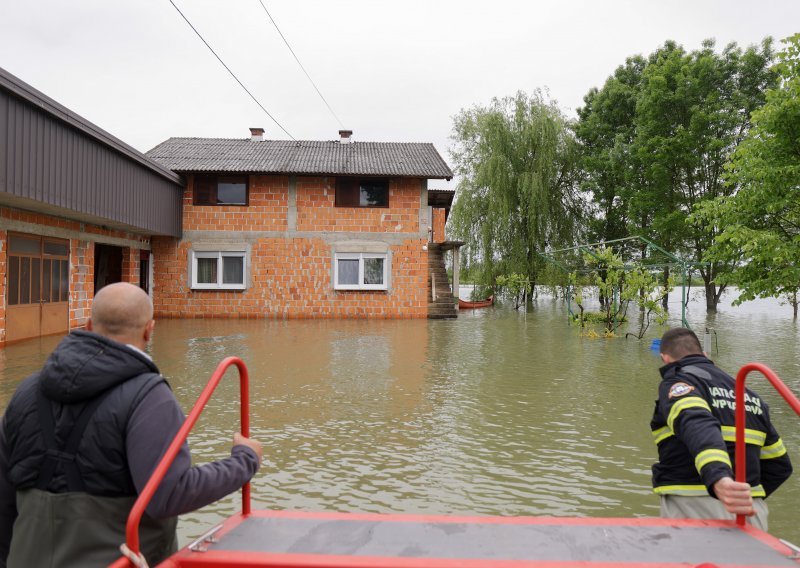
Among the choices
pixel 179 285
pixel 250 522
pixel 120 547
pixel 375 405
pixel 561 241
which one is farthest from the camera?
pixel 561 241

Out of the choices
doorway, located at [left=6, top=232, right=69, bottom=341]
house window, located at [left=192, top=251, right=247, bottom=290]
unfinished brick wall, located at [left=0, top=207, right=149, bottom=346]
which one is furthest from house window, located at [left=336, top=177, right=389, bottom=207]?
doorway, located at [left=6, top=232, right=69, bottom=341]

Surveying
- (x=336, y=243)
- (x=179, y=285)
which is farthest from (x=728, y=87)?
(x=179, y=285)

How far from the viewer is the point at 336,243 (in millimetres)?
20453

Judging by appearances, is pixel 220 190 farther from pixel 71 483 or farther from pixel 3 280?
pixel 71 483

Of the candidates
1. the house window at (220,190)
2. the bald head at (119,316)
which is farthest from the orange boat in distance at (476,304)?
the bald head at (119,316)

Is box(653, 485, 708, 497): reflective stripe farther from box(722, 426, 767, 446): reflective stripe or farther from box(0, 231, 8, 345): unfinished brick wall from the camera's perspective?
box(0, 231, 8, 345): unfinished brick wall

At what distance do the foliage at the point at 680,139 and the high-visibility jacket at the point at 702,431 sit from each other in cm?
2117

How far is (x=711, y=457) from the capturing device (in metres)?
2.58

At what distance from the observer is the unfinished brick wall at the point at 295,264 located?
66.8 feet

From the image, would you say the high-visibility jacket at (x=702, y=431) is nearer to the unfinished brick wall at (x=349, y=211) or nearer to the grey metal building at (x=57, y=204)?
the grey metal building at (x=57, y=204)

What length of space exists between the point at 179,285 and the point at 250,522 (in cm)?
1897

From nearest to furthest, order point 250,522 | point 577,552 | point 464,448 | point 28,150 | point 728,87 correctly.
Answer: point 577,552, point 250,522, point 464,448, point 28,150, point 728,87

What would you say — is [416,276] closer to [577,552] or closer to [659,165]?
[659,165]

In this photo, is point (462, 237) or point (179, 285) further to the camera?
point (462, 237)
